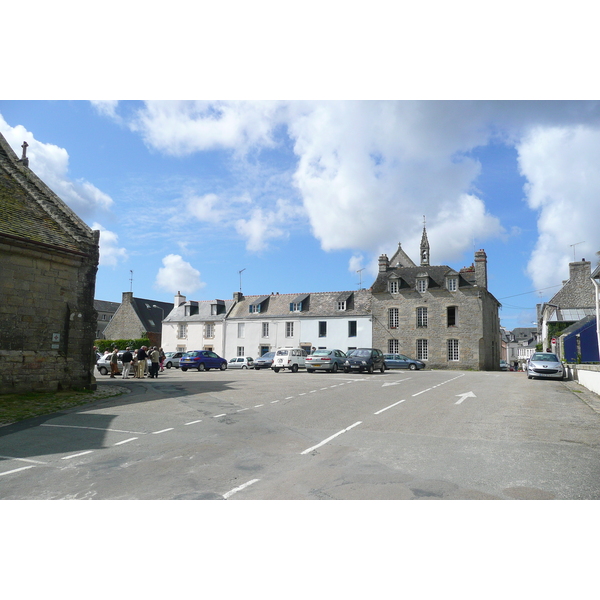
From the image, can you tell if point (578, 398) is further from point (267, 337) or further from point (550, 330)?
point (267, 337)

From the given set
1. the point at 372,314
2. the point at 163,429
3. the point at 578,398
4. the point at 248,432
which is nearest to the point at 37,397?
the point at 163,429

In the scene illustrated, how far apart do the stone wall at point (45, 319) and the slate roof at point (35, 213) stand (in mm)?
451

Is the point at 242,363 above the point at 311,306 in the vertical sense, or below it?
below

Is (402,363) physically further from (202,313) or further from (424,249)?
(424,249)

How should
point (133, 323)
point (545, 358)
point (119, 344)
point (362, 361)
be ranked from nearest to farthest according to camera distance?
point (545, 358) < point (362, 361) < point (119, 344) < point (133, 323)

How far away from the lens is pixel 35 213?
1616cm

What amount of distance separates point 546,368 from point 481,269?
22.9 metres

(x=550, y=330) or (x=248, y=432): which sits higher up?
(x=550, y=330)

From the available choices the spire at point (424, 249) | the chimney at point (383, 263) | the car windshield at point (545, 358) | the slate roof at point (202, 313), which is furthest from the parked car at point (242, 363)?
the spire at point (424, 249)

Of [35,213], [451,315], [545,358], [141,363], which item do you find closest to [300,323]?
[451,315]

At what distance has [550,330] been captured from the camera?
135ft

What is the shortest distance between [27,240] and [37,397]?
14.9ft

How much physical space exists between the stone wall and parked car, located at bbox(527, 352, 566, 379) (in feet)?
67.4

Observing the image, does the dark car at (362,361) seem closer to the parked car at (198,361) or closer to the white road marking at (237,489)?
the parked car at (198,361)
